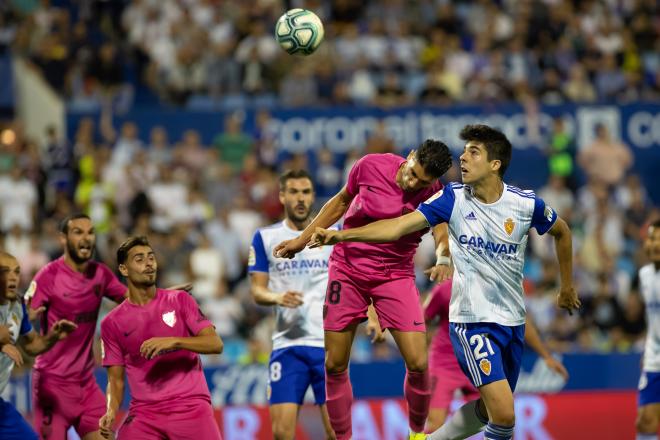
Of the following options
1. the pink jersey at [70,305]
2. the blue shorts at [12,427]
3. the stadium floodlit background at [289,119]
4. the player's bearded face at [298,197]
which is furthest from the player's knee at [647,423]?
the blue shorts at [12,427]

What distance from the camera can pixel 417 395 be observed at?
9727mm

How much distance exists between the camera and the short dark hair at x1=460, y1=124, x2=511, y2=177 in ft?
29.4

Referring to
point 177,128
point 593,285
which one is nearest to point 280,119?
point 177,128

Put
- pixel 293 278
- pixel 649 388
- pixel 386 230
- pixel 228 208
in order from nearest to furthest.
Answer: pixel 386 230, pixel 293 278, pixel 649 388, pixel 228 208

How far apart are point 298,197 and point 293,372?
1564 millimetres

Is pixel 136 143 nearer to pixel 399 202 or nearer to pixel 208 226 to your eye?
pixel 208 226

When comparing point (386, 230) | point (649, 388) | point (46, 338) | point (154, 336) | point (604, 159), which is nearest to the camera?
point (386, 230)

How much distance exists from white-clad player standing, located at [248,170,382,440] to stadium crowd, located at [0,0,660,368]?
5.67 m

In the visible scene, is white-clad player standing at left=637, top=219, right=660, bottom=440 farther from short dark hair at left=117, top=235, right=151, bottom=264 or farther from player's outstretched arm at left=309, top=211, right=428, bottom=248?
short dark hair at left=117, top=235, right=151, bottom=264

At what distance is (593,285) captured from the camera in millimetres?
19016

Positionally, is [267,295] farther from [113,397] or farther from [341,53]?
[341,53]

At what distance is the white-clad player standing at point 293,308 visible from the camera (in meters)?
10.6

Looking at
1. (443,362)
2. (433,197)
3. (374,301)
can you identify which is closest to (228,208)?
(443,362)

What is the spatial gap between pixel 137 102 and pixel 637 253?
30.0ft
